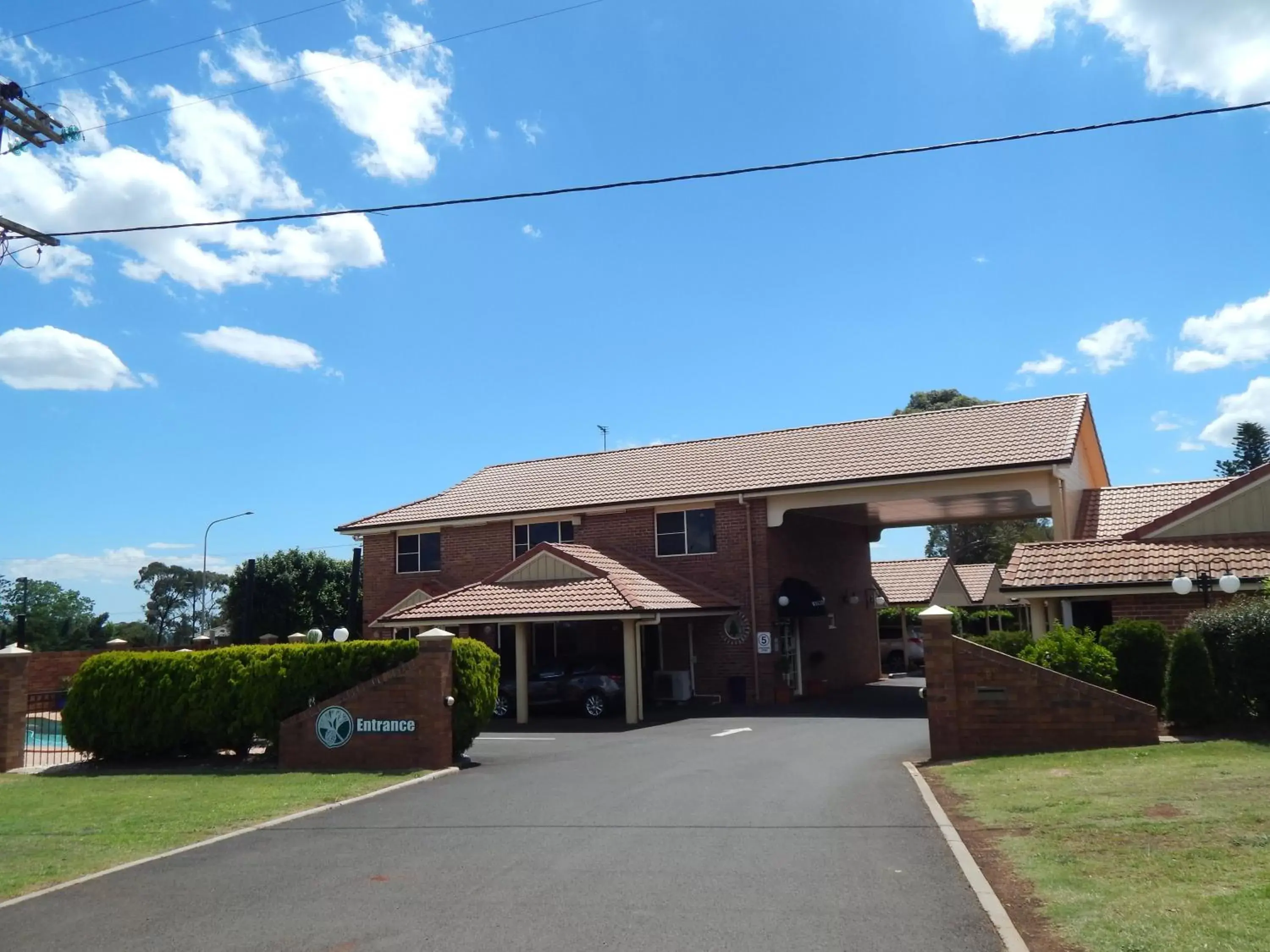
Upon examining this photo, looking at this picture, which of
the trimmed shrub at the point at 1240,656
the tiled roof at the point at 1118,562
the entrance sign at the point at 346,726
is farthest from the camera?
the tiled roof at the point at 1118,562

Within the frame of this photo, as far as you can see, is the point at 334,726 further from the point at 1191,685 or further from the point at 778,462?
the point at 778,462

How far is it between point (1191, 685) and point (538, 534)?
2011 centimetres

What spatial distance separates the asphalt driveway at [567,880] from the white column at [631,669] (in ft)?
32.0

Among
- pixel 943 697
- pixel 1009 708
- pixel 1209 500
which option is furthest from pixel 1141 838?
pixel 1209 500

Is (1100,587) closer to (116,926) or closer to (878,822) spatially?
(878,822)

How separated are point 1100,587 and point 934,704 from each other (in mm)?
5777

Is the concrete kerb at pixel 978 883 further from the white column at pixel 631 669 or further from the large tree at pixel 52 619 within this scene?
the large tree at pixel 52 619

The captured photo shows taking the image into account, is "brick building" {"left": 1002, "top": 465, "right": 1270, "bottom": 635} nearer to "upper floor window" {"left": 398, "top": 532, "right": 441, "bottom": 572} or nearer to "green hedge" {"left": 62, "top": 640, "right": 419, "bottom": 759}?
"green hedge" {"left": 62, "top": 640, "right": 419, "bottom": 759}

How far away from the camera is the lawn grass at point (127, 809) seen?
9789mm

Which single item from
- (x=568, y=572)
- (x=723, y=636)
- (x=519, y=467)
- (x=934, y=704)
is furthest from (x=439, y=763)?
(x=519, y=467)

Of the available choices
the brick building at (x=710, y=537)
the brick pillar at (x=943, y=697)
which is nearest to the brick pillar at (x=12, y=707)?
the brick building at (x=710, y=537)

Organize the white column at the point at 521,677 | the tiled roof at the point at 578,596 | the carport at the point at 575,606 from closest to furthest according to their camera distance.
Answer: the carport at the point at 575,606 < the tiled roof at the point at 578,596 < the white column at the point at 521,677

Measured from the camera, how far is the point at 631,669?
2378cm

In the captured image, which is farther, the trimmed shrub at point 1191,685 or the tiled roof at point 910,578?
the tiled roof at point 910,578
